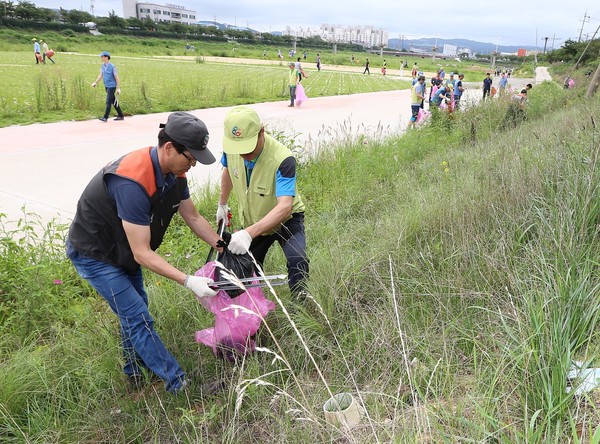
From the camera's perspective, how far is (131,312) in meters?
2.43

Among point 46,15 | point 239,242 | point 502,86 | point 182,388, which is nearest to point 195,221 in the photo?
point 239,242

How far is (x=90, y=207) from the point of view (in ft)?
7.68

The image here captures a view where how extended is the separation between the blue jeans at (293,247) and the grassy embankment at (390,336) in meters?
0.11

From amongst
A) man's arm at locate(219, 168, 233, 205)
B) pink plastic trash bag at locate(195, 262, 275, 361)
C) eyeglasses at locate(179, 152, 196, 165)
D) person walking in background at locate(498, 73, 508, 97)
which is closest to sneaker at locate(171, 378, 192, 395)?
pink plastic trash bag at locate(195, 262, 275, 361)

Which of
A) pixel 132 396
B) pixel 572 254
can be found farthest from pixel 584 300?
pixel 132 396

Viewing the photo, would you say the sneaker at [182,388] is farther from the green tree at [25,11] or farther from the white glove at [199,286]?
the green tree at [25,11]

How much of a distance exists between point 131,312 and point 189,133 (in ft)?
3.29

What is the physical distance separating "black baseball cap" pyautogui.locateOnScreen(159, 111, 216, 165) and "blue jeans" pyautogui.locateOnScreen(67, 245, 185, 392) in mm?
772

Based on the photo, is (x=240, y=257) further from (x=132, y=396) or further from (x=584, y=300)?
(x=584, y=300)

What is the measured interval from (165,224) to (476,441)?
6.17 feet

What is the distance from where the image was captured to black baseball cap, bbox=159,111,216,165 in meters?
2.21

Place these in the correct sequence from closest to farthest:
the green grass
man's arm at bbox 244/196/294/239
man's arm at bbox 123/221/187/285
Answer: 1. man's arm at bbox 123/221/187/285
2. man's arm at bbox 244/196/294/239
3. the green grass

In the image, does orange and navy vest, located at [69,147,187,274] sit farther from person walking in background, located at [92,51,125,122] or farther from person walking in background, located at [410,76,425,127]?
person walking in background, located at [410,76,425,127]

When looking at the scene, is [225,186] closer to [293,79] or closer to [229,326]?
[229,326]
